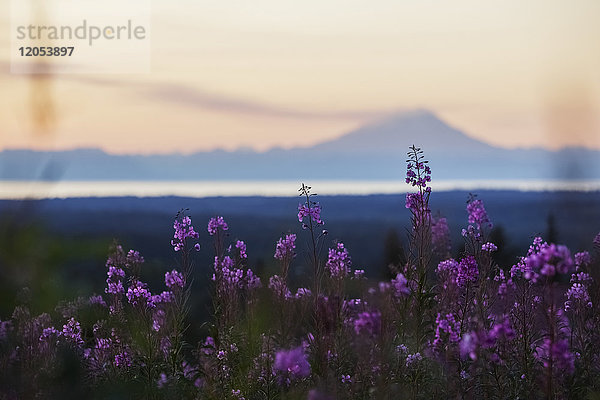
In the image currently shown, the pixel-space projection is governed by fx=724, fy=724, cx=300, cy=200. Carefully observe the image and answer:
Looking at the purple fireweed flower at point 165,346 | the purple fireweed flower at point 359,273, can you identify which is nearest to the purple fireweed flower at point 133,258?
the purple fireweed flower at point 165,346

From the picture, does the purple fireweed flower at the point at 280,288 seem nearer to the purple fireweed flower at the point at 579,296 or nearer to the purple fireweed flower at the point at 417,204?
the purple fireweed flower at the point at 417,204

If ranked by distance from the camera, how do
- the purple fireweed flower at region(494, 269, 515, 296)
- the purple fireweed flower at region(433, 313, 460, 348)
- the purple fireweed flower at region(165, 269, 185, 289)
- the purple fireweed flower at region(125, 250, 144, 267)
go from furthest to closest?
the purple fireweed flower at region(125, 250, 144, 267) < the purple fireweed flower at region(494, 269, 515, 296) < the purple fireweed flower at region(165, 269, 185, 289) < the purple fireweed flower at region(433, 313, 460, 348)

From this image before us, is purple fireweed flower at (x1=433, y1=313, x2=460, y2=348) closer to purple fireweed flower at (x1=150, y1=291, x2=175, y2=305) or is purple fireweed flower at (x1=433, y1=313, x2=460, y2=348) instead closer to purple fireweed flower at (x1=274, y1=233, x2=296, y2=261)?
purple fireweed flower at (x1=274, y1=233, x2=296, y2=261)

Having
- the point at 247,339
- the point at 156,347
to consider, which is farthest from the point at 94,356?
the point at 247,339

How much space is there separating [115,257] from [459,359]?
386 centimetres

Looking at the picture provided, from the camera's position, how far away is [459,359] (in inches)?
230

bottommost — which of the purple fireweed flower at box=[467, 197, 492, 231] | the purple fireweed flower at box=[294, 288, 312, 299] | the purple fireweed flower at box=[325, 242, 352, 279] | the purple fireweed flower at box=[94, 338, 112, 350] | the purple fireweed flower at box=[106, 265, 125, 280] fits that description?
the purple fireweed flower at box=[94, 338, 112, 350]

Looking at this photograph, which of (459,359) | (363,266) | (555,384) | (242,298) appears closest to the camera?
(555,384)

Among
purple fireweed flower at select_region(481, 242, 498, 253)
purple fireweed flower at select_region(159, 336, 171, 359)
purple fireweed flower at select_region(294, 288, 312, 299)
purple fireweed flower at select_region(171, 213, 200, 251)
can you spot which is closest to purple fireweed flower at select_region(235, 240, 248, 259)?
purple fireweed flower at select_region(171, 213, 200, 251)

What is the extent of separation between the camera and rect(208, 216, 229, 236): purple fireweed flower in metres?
6.99

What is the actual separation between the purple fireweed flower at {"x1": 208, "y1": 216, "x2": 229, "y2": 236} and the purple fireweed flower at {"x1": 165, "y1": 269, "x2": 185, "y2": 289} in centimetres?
56

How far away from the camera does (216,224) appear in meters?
7.03

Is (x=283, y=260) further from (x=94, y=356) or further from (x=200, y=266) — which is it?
(x=94, y=356)

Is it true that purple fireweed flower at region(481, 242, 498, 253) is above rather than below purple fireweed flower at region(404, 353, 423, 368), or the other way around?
above
